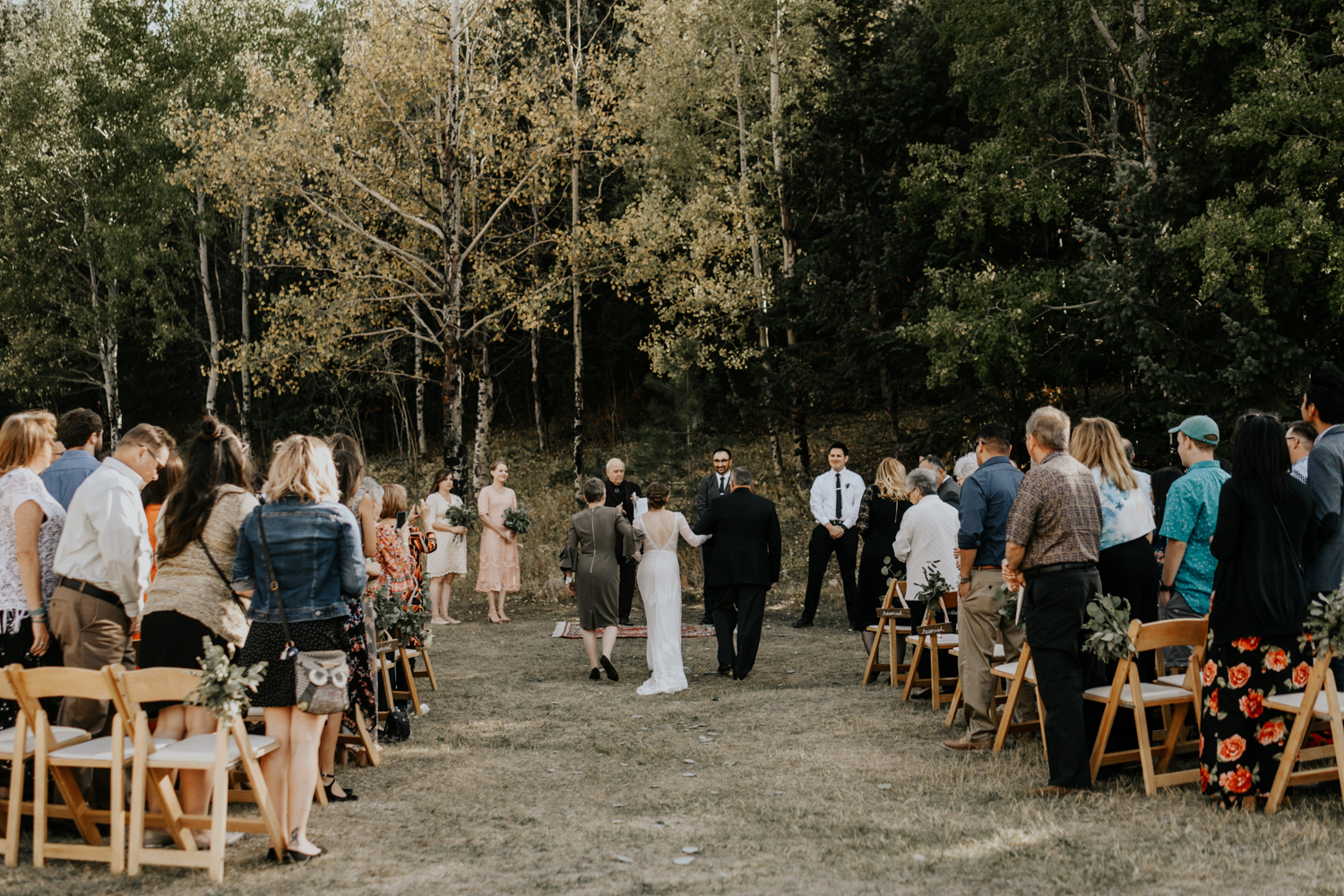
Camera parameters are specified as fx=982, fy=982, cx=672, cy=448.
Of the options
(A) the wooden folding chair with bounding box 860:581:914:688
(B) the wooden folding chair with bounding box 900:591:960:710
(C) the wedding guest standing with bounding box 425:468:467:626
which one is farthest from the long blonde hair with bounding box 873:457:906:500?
(C) the wedding guest standing with bounding box 425:468:467:626

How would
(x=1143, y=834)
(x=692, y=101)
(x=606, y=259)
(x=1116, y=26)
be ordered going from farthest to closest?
(x=692, y=101) < (x=606, y=259) < (x=1116, y=26) < (x=1143, y=834)

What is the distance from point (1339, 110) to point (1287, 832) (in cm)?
1041

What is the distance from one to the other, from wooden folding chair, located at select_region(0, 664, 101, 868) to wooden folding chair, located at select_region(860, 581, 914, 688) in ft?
19.4

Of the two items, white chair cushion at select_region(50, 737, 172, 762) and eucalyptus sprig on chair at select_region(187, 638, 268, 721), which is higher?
eucalyptus sprig on chair at select_region(187, 638, 268, 721)

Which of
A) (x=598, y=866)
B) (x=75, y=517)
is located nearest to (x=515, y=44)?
(x=75, y=517)

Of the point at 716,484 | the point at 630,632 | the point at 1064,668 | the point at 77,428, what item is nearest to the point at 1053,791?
the point at 1064,668

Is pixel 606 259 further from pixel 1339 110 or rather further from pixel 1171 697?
pixel 1171 697

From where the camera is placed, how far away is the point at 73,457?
542cm

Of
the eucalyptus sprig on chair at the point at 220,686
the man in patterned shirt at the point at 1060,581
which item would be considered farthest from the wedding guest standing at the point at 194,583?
the man in patterned shirt at the point at 1060,581

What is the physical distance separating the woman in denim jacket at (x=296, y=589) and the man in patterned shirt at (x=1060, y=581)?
3.50 m

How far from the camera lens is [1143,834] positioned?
4.58m

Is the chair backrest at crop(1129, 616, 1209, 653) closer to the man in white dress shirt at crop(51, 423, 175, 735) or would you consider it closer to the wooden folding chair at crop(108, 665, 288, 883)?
the wooden folding chair at crop(108, 665, 288, 883)

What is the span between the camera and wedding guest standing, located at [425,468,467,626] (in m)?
12.4

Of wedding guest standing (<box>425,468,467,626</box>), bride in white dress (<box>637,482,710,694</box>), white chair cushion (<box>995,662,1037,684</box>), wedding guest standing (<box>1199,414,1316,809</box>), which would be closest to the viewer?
wedding guest standing (<box>1199,414,1316,809</box>)
